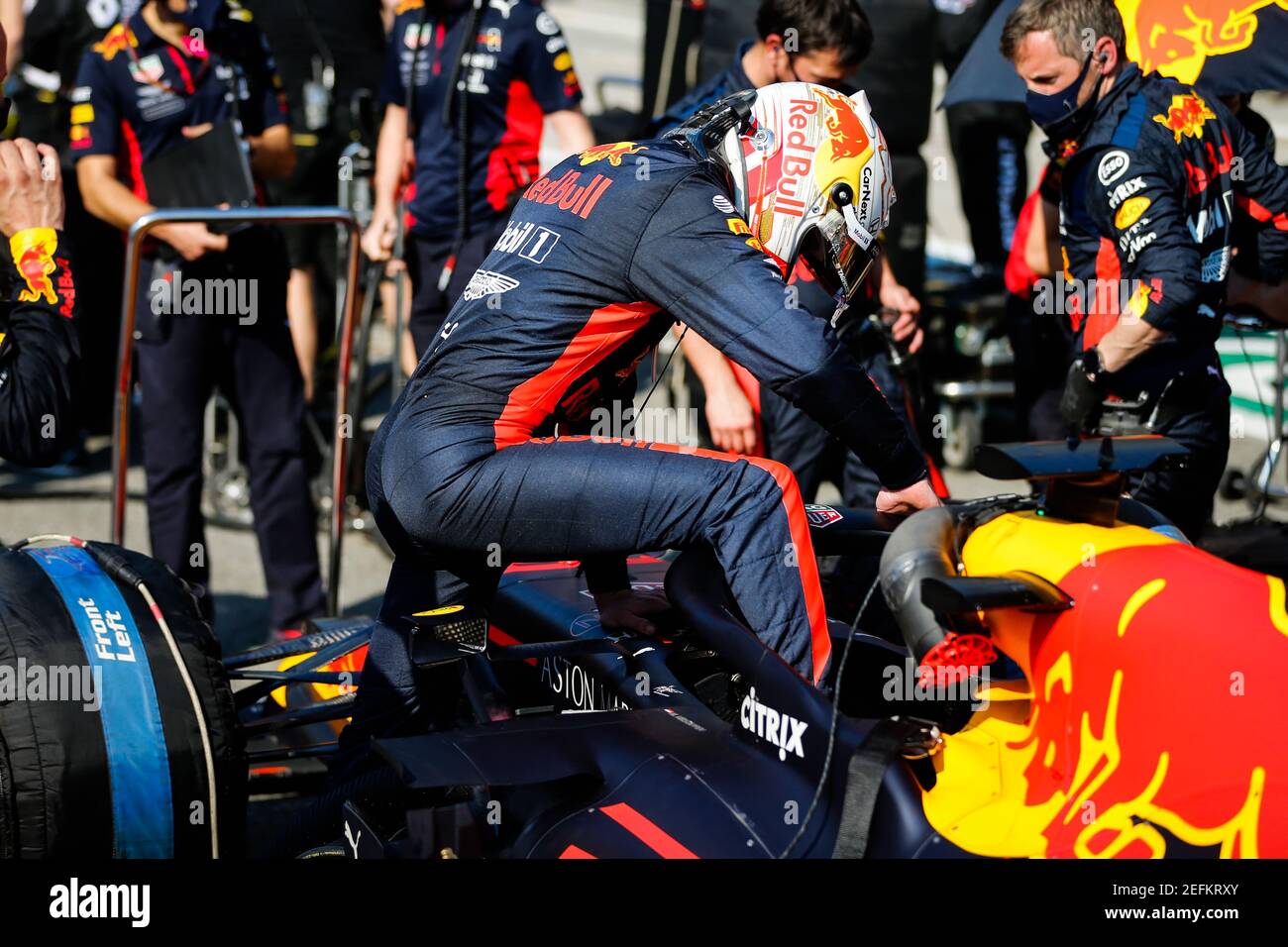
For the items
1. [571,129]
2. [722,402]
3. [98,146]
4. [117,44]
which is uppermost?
[117,44]

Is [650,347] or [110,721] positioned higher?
[650,347]

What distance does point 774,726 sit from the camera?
97.4 inches

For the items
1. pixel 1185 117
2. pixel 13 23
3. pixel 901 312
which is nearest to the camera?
pixel 1185 117

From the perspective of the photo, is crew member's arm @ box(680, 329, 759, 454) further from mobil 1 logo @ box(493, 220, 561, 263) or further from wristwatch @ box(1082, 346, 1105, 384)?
mobil 1 logo @ box(493, 220, 561, 263)

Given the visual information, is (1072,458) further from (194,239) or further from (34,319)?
(194,239)

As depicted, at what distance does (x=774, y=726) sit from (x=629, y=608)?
28.2 inches

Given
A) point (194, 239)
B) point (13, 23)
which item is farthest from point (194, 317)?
point (13, 23)

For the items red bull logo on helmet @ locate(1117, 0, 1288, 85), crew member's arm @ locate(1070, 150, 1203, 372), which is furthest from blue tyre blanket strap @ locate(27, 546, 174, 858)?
red bull logo on helmet @ locate(1117, 0, 1288, 85)

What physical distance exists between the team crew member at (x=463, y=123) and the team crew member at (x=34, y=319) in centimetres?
253

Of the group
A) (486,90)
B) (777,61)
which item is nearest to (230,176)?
(486,90)

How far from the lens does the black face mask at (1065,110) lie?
413 centimetres

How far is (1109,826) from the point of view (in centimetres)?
217
